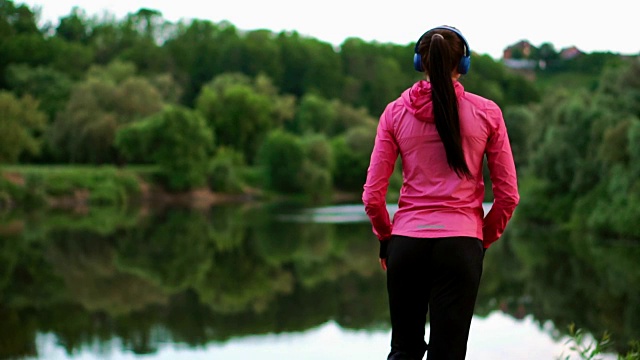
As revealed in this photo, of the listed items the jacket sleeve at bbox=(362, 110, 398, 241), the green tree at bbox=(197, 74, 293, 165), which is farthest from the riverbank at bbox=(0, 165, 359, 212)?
the jacket sleeve at bbox=(362, 110, 398, 241)

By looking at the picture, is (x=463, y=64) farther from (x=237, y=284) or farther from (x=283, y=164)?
(x=283, y=164)

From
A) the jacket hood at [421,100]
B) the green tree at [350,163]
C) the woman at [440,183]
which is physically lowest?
the green tree at [350,163]

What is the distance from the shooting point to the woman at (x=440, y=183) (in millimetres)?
3557

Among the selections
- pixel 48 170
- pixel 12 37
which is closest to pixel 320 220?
pixel 48 170

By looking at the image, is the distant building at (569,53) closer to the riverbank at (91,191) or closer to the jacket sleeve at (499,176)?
the riverbank at (91,191)

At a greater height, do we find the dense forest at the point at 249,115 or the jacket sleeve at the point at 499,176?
the jacket sleeve at the point at 499,176

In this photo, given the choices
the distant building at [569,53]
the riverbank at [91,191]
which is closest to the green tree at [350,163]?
the riverbank at [91,191]

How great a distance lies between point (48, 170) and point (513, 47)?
241 feet

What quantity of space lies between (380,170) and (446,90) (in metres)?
0.38

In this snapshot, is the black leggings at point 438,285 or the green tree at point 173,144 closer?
the black leggings at point 438,285

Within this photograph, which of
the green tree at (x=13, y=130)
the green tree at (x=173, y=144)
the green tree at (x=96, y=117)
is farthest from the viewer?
the green tree at (x=96, y=117)

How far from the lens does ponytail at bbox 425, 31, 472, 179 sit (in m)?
3.55

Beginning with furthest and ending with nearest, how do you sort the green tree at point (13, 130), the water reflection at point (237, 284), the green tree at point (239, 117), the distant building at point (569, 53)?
the distant building at point (569, 53), the green tree at point (239, 117), the green tree at point (13, 130), the water reflection at point (237, 284)

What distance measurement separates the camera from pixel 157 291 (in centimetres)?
2227
